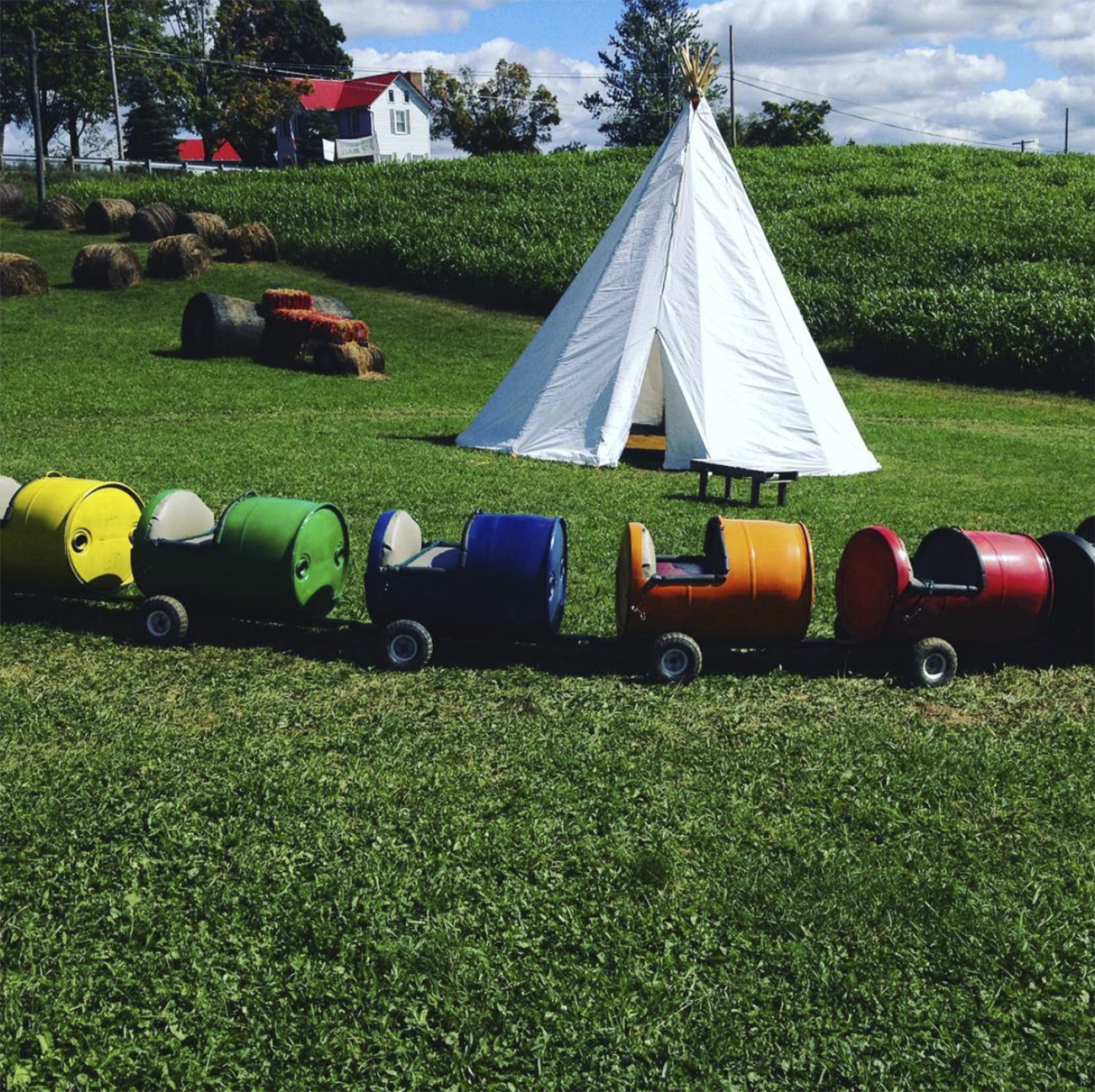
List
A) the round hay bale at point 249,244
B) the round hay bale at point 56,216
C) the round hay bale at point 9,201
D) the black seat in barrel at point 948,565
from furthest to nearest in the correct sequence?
1. the round hay bale at point 9,201
2. the round hay bale at point 56,216
3. the round hay bale at point 249,244
4. the black seat in barrel at point 948,565

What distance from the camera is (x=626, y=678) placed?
8250 mm

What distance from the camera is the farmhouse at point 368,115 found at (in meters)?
84.4

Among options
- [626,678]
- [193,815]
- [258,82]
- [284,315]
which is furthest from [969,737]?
[258,82]

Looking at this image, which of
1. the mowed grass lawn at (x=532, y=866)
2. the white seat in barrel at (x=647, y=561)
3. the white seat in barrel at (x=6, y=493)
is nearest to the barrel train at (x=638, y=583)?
the white seat in barrel at (x=647, y=561)

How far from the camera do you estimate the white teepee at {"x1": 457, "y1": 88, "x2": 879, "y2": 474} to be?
617 inches

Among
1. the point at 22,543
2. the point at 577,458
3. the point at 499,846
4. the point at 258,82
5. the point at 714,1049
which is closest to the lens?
the point at 714,1049

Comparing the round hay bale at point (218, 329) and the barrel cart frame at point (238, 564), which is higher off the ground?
the round hay bale at point (218, 329)

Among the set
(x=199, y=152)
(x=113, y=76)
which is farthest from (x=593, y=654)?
(x=199, y=152)

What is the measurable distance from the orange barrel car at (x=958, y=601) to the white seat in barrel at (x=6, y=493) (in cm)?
699

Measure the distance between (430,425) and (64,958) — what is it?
1499 centimetres

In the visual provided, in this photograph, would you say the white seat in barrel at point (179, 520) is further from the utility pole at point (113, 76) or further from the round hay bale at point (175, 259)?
the utility pole at point (113, 76)

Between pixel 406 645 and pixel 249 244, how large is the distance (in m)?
30.0

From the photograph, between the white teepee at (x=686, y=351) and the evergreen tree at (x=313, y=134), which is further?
the evergreen tree at (x=313, y=134)

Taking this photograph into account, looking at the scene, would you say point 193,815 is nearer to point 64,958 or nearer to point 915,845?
point 64,958
